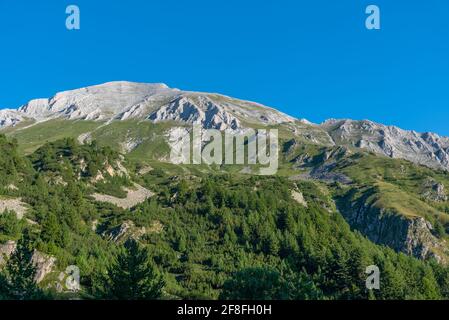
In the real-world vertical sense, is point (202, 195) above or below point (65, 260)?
above

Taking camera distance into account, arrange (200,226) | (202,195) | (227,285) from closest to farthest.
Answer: (227,285), (200,226), (202,195)

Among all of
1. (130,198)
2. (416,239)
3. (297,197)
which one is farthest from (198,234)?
(416,239)

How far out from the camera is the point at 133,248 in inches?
2170

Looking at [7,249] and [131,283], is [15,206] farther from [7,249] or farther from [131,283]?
[131,283]

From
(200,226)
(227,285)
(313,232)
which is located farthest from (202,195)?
(227,285)

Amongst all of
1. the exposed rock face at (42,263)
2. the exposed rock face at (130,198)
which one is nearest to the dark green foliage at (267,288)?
the exposed rock face at (42,263)

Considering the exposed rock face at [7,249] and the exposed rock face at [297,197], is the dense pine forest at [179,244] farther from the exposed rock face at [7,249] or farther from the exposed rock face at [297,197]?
the exposed rock face at [297,197]

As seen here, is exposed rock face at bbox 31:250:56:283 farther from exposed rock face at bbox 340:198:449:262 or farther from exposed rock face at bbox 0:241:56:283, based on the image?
exposed rock face at bbox 340:198:449:262

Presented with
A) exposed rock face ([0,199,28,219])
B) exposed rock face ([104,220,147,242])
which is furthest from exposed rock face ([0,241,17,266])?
exposed rock face ([104,220,147,242])

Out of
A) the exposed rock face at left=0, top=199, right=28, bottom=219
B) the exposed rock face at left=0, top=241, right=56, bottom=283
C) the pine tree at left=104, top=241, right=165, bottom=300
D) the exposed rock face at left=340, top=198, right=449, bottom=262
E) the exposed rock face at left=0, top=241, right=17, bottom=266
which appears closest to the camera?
the pine tree at left=104, top=241, right=165, bottom=300
